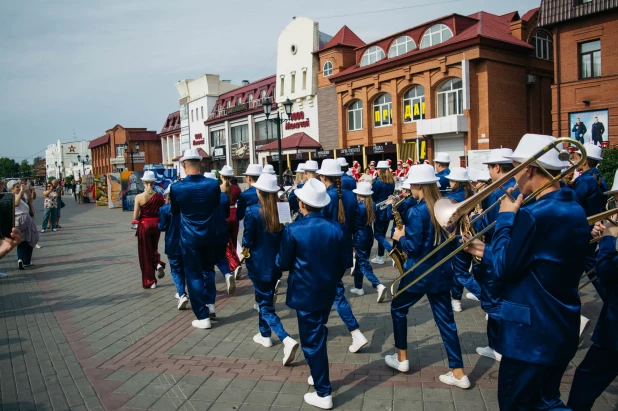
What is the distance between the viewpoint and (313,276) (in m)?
4.08

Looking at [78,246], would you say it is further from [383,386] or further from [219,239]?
[383,386]

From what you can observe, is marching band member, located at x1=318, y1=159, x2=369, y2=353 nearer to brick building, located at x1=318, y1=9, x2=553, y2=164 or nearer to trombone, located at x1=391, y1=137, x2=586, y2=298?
trombone, located at x1=391, y1=137, x2=586, y2=298

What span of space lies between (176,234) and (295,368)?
3466 millimetres

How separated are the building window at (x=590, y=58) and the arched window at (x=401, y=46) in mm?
9007

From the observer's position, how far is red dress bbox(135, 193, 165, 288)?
8328mm

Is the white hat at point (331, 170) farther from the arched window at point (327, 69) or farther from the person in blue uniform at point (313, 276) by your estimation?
the arched window at point (327, 69)

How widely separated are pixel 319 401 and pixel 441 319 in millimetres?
1322

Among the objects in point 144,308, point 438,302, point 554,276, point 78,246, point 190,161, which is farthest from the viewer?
point 78,246

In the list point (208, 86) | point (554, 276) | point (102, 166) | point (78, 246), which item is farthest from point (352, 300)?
Result: point (102, 166)

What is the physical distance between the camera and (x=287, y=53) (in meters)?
38.2

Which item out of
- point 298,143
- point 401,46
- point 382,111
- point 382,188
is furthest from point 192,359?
point 298,143

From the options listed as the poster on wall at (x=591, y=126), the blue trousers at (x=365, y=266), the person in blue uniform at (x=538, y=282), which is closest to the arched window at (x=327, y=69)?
the poster on wall at (x=591, y=126)

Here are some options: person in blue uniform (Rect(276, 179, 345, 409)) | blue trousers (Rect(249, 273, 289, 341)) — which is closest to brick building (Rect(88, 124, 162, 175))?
blue trousers (Rect(249, 273, 289, 341))

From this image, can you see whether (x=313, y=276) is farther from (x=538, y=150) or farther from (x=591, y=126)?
(x=591, y=126)
